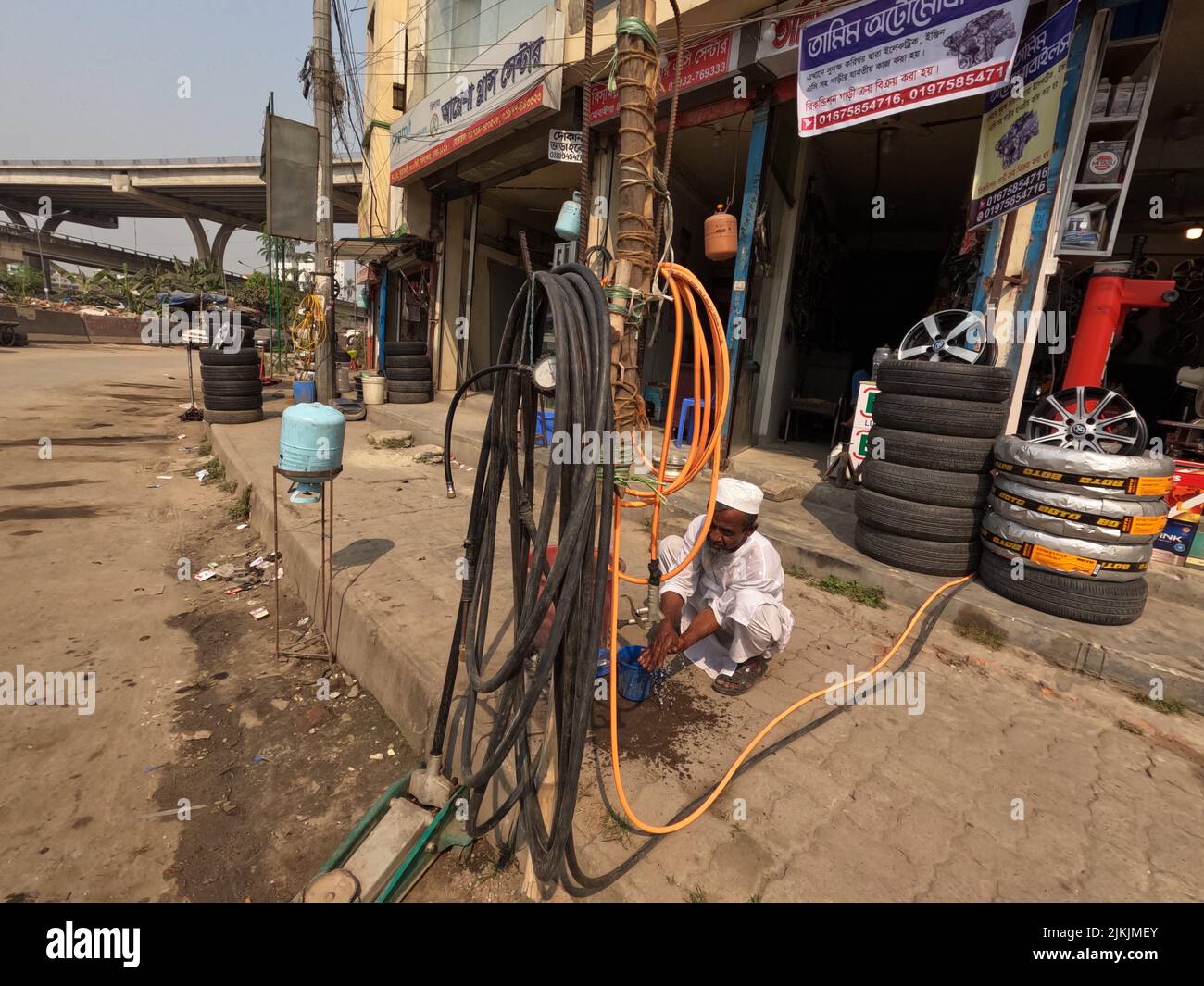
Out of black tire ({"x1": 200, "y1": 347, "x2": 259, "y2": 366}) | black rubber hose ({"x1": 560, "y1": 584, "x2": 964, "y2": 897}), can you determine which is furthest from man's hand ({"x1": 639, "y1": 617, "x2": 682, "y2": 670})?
black tire ({"x1": 200, "y1": 347, "x2": 259, "y2": 366})

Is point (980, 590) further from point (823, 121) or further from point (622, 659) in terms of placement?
point (823, 121)

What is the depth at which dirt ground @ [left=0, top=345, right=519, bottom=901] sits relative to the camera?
2.15 metres


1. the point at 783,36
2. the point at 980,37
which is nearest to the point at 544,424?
the point at 980,37

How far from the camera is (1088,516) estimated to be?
3.42 metres

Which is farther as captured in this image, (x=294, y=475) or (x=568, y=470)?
(x=294, y=475)

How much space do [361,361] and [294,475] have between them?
2145cm

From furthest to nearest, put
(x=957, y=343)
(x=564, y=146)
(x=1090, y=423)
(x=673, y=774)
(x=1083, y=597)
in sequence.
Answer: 1. (x=564, y=146)
2. (x=957, y=343)
3. (x=1090, y=423)
4. (x=1083, y=597)
5. (x=673, y=774)

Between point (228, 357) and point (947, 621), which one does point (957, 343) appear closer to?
point (947, 621)

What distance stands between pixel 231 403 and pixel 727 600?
9.76 m

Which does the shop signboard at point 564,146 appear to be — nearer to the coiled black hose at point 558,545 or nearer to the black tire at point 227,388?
the coiled black hose at point 558,545

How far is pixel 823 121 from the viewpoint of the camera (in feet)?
18.0

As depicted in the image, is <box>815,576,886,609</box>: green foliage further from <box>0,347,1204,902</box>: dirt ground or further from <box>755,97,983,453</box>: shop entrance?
<box>755,97,983,453</box>: shop entrance
